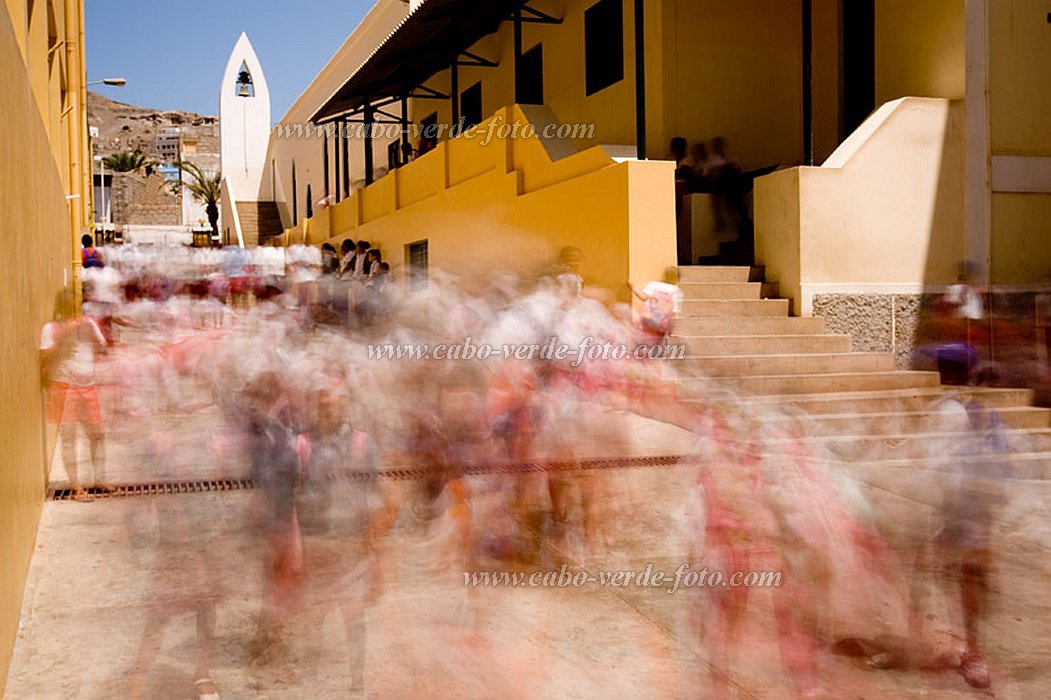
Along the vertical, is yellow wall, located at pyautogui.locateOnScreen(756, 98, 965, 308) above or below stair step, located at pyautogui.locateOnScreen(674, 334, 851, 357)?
above

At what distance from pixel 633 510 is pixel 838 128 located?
27.6 feet

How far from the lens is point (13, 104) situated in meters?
5.00

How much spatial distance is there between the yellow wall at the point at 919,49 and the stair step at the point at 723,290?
3.15 m

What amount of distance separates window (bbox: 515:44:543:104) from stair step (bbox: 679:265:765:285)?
8111 millimetres

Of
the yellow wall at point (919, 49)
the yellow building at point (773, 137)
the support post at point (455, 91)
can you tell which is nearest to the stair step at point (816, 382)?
the yellow building at point (773, 137)

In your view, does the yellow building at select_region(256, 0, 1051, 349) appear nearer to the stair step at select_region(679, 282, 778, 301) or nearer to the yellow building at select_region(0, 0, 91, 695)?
the stair step at select_region(679, 282, 778, 301)

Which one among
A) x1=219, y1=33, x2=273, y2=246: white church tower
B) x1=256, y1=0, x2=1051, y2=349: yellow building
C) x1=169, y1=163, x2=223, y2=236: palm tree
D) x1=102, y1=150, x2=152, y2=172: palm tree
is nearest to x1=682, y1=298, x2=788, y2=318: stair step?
x1=256, y1=0, x2=1051, y2=349: yellow building

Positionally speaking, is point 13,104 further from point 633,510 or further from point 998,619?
point 998,619

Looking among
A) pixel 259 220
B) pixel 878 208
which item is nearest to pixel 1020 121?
pixel 878 208

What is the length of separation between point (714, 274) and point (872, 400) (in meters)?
2.31

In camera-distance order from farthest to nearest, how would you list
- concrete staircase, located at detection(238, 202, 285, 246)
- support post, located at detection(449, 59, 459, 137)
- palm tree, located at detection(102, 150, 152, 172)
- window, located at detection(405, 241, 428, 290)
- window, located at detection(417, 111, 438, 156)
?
palm tree, located at detection(102, 150, 152, 172), concrete staircase, located at detection(238, 202, 285, 246), window, located at detection(417, 111, 438, 156), window, located at detection(405, 241, 428, 290), support post, located at detection(449, 59, 459, 137)

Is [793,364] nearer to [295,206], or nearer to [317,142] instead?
[317,142]

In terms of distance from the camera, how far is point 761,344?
998 centimetres

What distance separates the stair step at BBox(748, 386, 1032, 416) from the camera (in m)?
9.15
